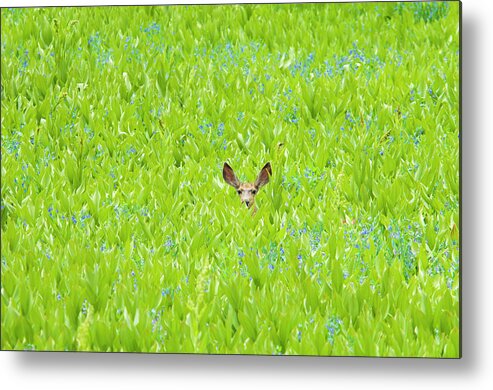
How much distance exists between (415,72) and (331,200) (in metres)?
0.57

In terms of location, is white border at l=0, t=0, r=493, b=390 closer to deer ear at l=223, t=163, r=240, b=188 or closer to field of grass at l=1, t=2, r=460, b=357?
field of grass at l=1, t=2, r=460, b=357

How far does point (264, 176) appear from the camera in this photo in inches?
121

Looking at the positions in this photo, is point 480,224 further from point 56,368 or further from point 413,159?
point 56,368

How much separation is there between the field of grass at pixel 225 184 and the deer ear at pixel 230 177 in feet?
0.08

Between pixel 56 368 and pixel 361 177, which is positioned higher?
pixel 361 177

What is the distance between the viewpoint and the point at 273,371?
3.12 metres

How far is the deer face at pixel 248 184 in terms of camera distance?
3066 millimetres

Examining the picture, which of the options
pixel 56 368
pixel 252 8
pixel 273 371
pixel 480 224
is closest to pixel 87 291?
pixel 56 368

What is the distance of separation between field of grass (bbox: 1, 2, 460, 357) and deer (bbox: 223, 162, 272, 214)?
0.03 m

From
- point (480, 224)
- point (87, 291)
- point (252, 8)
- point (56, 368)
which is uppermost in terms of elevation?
point (252, 8)

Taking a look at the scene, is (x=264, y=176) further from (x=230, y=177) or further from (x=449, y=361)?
(x=449, y=361)

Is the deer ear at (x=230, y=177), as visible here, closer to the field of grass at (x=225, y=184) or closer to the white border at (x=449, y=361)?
the field of grass at (x=225, y=184)

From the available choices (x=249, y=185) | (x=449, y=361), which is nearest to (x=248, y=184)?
(x=249, y=185)

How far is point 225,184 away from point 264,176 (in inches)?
5.8
